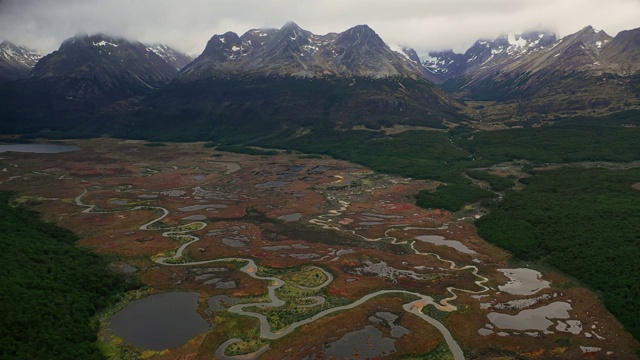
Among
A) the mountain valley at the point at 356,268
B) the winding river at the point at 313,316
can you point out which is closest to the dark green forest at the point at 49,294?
the mountain valley at the point at 356,268

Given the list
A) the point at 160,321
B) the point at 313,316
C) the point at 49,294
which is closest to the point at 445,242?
the point at 313,316

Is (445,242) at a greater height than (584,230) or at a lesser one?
lesser

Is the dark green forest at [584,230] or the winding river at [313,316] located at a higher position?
the dark green forest at [584,230]

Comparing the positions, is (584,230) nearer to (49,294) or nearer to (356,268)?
(356,268)

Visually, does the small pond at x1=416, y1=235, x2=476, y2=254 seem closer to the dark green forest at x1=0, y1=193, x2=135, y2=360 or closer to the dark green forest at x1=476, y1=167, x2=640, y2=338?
the dark green forest at x1=476, y1=167, x2=640, y2=338

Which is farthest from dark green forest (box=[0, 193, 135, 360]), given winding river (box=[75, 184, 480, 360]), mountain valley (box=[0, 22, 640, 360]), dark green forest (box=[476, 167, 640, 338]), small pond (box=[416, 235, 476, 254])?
dark green forest (box=[476, 167, 640, 338])

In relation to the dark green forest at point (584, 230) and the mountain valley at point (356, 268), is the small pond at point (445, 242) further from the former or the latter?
the dark green forest at point (584, 230)
